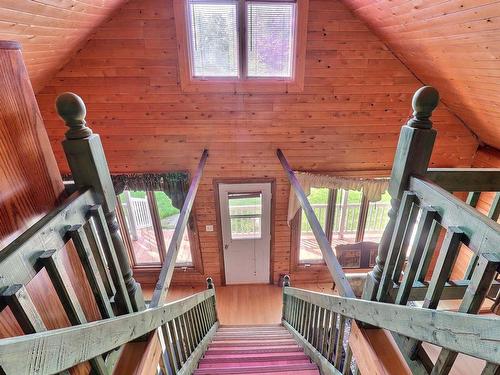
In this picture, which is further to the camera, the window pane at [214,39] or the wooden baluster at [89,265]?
the window pane at [214,39]

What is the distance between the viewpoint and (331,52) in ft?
11.2

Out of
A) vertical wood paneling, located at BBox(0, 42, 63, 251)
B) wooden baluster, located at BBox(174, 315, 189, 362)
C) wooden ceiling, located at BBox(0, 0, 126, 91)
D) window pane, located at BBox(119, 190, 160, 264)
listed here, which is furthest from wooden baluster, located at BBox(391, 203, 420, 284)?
window pane, located at BBox(119, 190, 160, 264)

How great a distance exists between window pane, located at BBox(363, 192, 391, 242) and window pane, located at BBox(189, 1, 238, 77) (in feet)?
10.2

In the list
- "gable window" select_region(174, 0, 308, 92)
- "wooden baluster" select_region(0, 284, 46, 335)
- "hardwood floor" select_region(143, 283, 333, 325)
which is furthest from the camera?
"hardwood floor" select_region(143, 283, 333, 325)

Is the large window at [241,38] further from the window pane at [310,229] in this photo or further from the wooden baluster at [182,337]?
the wooden baluster at [182,337]

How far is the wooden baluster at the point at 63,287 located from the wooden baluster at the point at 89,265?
90mm

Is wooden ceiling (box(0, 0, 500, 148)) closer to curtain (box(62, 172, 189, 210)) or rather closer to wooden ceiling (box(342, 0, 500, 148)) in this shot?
wooden ceiling (box(342, 0, 500, 148))

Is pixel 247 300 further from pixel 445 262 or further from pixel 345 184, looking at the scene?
pixel 445 262

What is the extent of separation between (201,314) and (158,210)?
6.95 ft

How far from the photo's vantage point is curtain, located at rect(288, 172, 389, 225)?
424 centimetres

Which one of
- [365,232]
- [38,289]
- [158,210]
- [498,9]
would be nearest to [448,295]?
[498,9]

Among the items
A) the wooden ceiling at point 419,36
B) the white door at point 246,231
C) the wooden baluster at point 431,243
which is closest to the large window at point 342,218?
the white door at point 246,231

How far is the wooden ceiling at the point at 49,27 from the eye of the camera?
6.93 feet

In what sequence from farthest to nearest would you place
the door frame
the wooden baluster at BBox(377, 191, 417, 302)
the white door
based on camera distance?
the white door < the door frame < the wooden baluster at BBox(377, 191, 417, 302)
